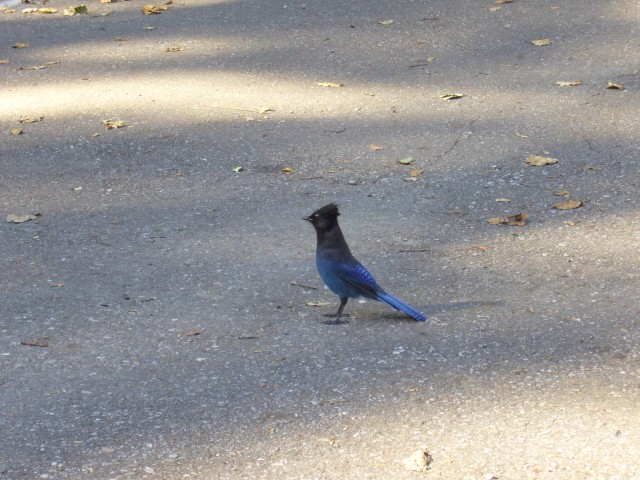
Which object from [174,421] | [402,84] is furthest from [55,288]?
[402,84]

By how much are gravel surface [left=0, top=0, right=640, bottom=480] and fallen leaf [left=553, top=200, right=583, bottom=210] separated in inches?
2.1

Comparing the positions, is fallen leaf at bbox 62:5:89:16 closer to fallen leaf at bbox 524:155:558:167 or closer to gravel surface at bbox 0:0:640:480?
gravel surface at bbox 0:0:640:480

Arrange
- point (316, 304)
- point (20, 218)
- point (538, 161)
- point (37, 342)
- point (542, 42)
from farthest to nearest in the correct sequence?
1. point (542, 42)
2. point (538, 161)
3. point (20, 218)
4. point (316, 304)
5. point (37, 342)

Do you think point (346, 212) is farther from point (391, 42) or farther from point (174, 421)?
point (391, 42)

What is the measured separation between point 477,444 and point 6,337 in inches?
93.9

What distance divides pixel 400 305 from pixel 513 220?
1.56 m

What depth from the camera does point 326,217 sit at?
4598 mm

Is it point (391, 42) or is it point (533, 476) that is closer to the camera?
point (533, 476)

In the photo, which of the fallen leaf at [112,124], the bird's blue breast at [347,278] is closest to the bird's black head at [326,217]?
the bird's blue breast at [347,278]

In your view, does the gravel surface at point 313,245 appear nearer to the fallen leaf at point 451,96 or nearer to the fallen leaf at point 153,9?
the fallen leaf at point 451,96

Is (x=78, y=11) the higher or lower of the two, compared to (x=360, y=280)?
higher

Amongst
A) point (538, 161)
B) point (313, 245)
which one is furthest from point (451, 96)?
point (313, 245)

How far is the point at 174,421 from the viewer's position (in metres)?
3.75

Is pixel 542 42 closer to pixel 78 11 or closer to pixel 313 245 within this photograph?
pixel 313 245
